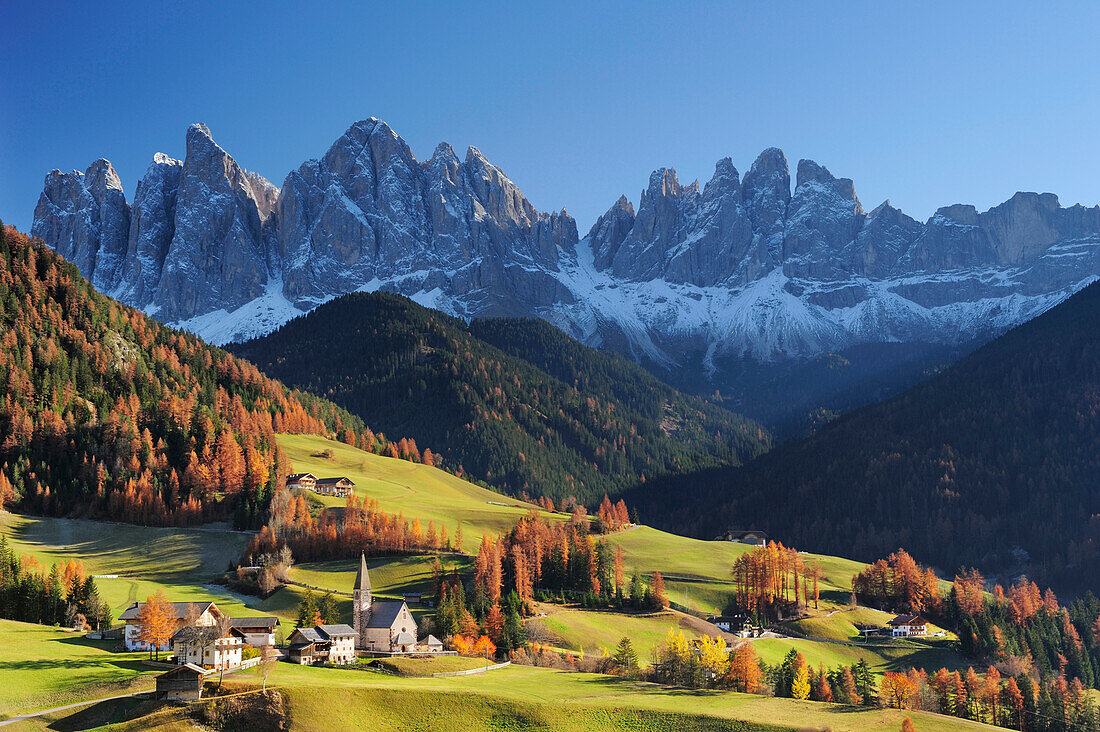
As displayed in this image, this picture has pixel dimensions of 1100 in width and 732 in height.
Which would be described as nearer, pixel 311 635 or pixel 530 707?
pixel 530 707

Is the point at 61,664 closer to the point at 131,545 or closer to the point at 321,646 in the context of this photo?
the point at 321,646

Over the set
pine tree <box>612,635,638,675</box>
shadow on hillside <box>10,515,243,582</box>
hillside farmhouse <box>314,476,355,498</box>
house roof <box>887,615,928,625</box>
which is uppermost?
hillside farmhouse <box>314,476,355,498</box>

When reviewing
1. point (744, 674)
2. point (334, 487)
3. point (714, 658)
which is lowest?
point (744, 674)

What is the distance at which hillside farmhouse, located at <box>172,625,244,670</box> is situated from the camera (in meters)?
80.9

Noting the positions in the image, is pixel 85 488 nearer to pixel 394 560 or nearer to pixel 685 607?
pixel 394 560

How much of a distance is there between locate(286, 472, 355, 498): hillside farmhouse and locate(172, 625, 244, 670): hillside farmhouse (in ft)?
284

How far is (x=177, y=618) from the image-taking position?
299ft

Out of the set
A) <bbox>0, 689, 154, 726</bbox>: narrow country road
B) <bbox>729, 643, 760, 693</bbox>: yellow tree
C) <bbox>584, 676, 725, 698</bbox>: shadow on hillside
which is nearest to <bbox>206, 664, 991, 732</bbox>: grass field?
<bbox>584, 676, 725, 698</bbox>: shadow on hillside

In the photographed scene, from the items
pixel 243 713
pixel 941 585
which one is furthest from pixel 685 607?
pixel 243 713

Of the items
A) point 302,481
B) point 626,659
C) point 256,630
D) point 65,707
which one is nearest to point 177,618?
point 256,630

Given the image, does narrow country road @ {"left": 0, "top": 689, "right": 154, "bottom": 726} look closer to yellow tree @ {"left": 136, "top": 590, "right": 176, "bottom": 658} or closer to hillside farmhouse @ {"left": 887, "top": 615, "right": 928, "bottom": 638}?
yellow tree @ {"left": 136, "top": 590, "right": 176, "bottom": 658}

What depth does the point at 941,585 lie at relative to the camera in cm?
18500

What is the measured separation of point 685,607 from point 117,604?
75.8 m

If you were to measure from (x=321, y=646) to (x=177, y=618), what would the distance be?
1369 cm
